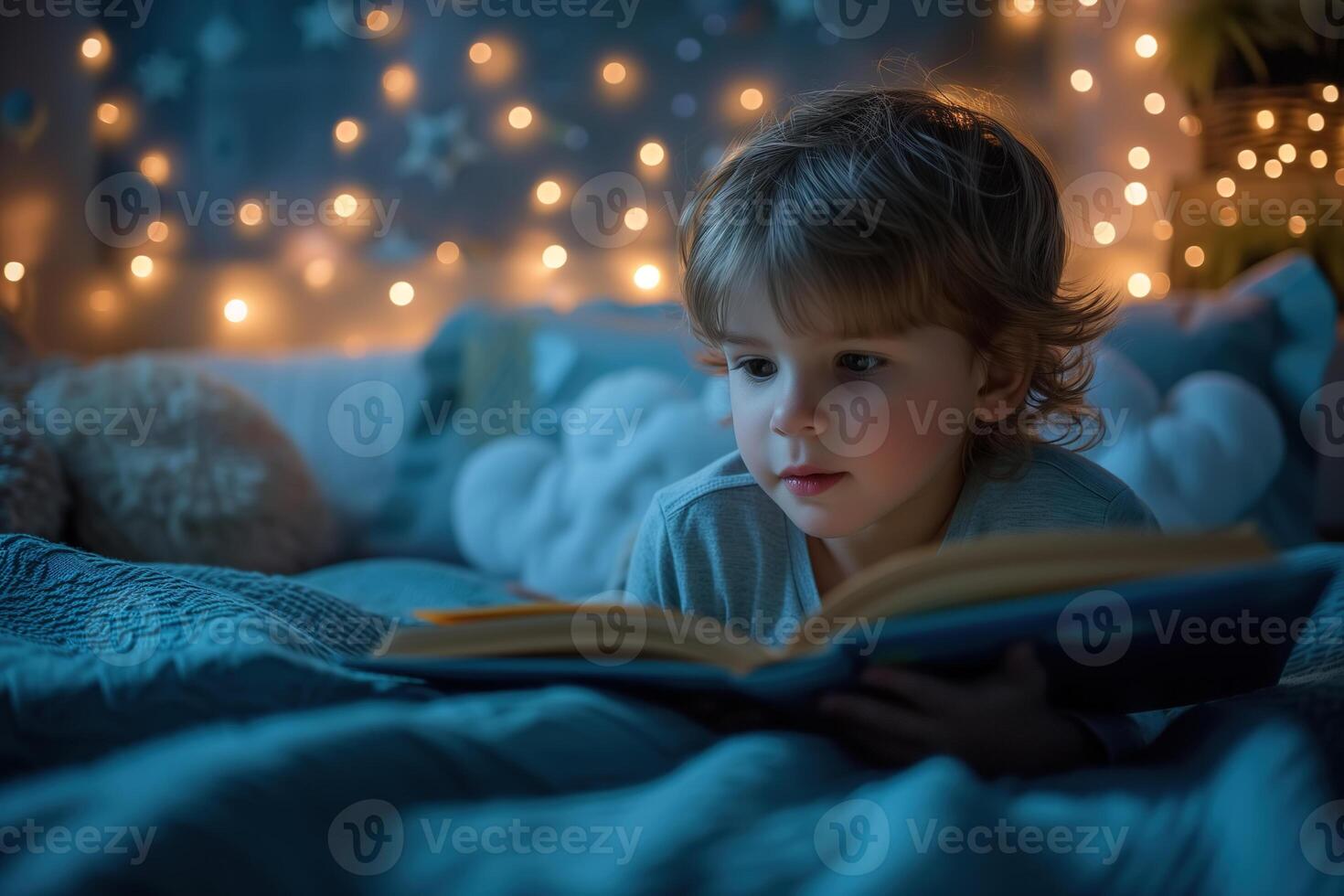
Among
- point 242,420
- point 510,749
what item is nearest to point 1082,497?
point 510,749

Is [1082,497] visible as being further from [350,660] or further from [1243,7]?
[1243,7]

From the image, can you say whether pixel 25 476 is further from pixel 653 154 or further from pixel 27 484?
pixel 653 154

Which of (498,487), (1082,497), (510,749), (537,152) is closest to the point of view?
(510,749)

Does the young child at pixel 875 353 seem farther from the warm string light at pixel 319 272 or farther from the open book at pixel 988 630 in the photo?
the warm string light at pixel 319 272

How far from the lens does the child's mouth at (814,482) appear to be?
0.77m

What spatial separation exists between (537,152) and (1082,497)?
1.54 m

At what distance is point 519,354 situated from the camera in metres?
1.61

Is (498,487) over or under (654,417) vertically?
under

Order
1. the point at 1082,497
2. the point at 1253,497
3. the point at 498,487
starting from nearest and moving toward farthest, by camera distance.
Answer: the point at 1082,497
the point at 1253,497
the point at 498,487

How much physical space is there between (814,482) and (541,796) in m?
0.35

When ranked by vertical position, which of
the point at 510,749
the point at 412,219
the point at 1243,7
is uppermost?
→ the point at 1243,7

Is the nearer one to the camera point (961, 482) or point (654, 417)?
point (961, 482)

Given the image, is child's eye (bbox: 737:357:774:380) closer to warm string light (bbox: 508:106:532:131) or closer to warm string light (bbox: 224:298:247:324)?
warm string light (bbox: 508:106:532:131)

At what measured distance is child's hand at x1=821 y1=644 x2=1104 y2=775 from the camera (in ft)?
1.88
